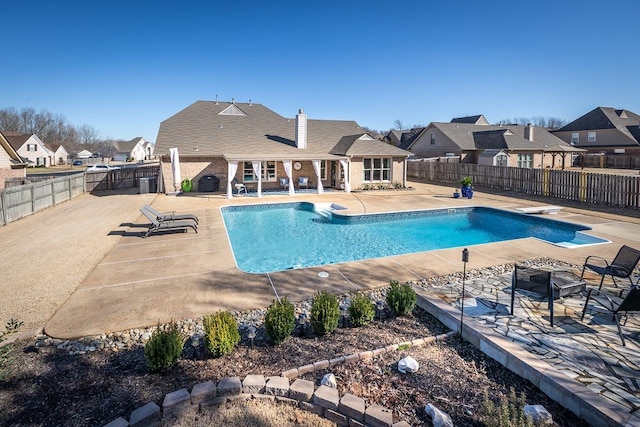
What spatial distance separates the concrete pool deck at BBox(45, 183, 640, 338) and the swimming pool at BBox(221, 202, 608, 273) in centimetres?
98

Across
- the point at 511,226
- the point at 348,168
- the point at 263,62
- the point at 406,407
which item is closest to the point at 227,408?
the point at 406,407

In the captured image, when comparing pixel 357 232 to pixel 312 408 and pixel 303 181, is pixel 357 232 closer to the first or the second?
pixel 312 408

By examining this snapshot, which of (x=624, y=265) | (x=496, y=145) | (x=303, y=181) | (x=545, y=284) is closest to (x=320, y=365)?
(x=545, y=284)

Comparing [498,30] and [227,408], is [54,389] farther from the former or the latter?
[498,30]

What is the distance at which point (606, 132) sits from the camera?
46.0m

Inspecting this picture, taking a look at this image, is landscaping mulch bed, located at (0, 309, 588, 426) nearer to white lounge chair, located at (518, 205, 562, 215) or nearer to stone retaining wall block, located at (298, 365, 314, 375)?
stone retaining wall block, located at (298, 365, 314, 375)

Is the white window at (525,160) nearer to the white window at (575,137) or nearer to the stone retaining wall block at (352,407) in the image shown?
the white window at (575,137)

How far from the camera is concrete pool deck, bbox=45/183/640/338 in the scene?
6.05 metres

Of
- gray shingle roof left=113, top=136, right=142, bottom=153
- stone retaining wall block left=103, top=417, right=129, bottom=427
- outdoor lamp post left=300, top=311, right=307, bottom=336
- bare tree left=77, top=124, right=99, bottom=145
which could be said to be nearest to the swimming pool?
outdoor lamp post left=300, top=311, right=307, bottom=336

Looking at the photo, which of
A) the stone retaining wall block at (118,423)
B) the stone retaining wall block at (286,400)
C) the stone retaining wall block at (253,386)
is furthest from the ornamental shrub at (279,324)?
the stone retaining wall block at (118,423)

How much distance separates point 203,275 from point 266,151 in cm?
1648

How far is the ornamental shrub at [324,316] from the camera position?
4.99 metres

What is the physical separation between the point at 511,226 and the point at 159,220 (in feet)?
43.7

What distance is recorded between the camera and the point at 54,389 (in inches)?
153
